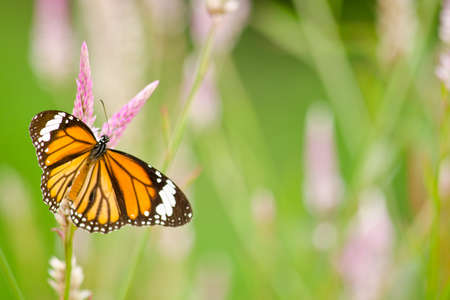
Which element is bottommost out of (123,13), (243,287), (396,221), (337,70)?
(243,287)

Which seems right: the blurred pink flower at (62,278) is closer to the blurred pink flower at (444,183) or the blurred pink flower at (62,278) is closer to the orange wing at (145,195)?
the orange wing at (145,195)

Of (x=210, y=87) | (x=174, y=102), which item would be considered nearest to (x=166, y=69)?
(x=174, y=102)

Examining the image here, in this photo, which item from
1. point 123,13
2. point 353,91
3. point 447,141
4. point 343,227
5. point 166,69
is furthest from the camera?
point 166,69

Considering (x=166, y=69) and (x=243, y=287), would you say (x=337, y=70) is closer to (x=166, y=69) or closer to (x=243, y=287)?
(x=166, y=69)

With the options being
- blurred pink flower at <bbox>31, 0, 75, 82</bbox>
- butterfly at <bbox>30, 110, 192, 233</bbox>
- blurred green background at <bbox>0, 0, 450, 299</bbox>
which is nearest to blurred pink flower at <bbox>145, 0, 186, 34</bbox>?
blurred green background at <bbox>0, 0, 450, 299</bbox>

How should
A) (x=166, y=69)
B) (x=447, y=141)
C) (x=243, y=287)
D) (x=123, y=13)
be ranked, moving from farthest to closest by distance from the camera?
(x=243, y=287) < (x=166, y=69) < (x=123, y=13) < (x=447, y=141)

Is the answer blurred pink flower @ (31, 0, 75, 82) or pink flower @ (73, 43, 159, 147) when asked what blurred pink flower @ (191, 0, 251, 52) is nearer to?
blurred pink flower @ (31, 0, 75, 82)
